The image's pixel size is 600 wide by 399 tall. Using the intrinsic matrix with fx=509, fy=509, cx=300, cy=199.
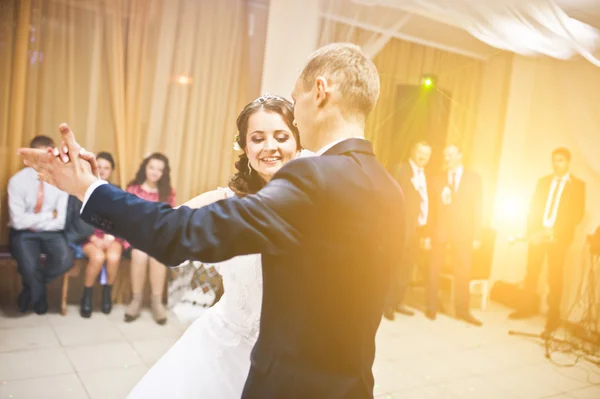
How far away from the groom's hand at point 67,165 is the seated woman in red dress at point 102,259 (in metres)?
3.29

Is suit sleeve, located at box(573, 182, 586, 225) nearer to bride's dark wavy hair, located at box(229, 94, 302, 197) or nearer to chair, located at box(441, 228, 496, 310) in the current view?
chair, located at box(441, 228, 496, 310)

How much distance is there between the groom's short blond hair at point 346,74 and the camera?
3.44ft

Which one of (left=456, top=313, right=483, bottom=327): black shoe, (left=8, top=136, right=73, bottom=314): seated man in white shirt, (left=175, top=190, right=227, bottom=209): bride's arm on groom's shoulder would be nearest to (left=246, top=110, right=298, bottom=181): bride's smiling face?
(left=175, top=190, right=227, bottom=209): bride's arm on groom's shoulder

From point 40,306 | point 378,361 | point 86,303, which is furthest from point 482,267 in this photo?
point 40,306

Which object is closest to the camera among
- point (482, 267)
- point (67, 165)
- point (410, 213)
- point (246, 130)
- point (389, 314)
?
point (67, 165)

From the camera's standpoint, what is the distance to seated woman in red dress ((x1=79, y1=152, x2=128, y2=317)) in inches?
158

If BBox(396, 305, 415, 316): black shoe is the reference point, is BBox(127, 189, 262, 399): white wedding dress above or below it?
above

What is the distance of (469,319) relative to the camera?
4.98 m

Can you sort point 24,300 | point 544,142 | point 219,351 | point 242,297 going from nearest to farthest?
point 219,351
point 242,297
point 24,300
point 544,142

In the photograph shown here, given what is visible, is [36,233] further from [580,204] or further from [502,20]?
[580,204]

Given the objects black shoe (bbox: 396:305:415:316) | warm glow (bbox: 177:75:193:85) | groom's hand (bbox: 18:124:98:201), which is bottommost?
black shoe (bbox: 396:305:415:316)

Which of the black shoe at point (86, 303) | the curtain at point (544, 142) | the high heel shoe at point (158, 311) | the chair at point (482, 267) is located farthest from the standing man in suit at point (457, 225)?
the black shoe at point (86, 303)

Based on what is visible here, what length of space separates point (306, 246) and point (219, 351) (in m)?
0.85

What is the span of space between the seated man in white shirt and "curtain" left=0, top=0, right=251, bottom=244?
0.34 meters
